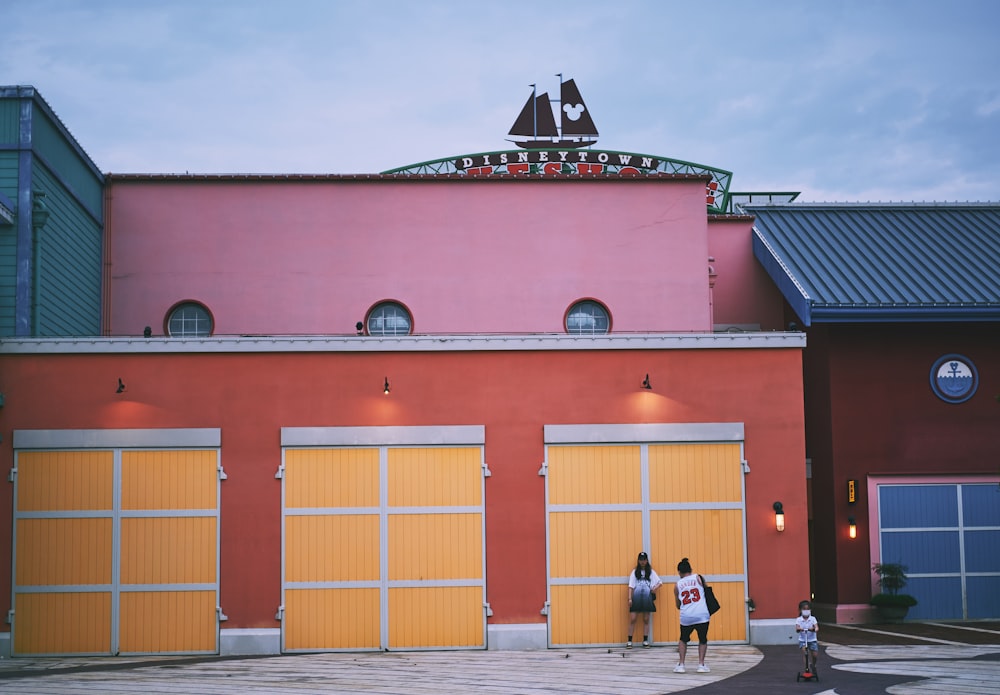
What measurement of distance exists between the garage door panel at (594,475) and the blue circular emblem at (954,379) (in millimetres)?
7489

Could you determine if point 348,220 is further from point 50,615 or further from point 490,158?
point 50,615

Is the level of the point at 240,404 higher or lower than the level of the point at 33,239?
lower

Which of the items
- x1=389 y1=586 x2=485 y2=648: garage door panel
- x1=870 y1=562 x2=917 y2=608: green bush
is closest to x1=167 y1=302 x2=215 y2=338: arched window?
x1=389 y1=586 x2=485 y2=648: garage door panel

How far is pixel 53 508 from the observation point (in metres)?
17.0

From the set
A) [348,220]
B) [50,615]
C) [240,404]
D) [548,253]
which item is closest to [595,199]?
[548,253]

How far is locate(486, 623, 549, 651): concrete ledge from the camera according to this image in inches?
677

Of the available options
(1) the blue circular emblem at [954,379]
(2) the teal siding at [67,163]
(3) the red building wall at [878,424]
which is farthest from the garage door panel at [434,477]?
(1) the blue circular emblem at [954,379]

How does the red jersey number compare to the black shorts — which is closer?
the black shorts

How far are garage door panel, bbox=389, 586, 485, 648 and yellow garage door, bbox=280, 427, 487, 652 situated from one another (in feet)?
0.05

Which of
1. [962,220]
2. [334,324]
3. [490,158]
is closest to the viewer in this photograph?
[334,324]

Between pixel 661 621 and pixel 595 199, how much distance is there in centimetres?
947

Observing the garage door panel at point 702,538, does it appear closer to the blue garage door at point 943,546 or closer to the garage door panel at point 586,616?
the garage door panel at point 586,616

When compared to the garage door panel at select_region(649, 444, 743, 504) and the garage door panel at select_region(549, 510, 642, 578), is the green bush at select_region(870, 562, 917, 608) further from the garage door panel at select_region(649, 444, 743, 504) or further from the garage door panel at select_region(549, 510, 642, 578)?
the garage door panel at select_region(549, 510, 642, 578)

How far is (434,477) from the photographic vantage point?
1747 cm
